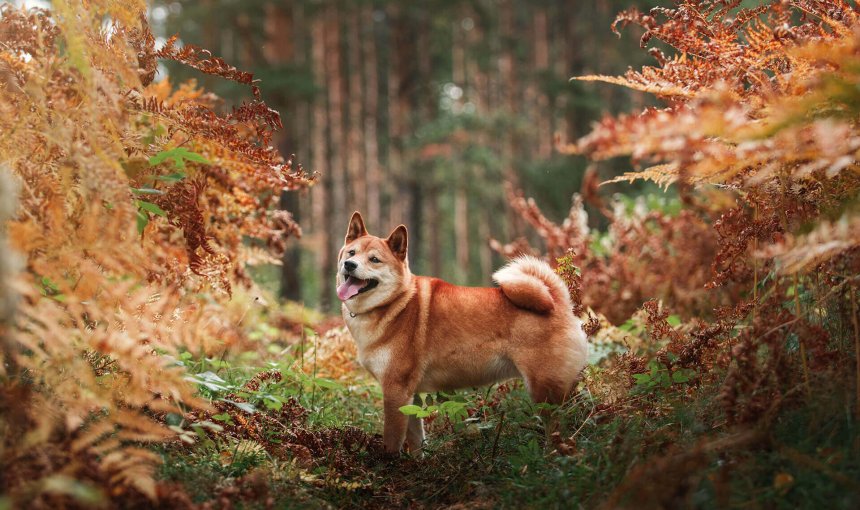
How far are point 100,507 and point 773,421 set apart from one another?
2.81m

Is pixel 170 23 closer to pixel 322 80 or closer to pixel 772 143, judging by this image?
pixel 322 80

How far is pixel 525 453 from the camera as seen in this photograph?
354 cm

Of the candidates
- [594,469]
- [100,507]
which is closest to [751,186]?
[594,469]

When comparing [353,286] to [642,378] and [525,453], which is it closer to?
[525,453]

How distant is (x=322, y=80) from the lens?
18.0m

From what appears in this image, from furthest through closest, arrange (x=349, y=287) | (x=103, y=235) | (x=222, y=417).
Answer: (x=349, y=287) < (x=222, y=417) < (x=103, y=235)

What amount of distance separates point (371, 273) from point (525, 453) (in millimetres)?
1763

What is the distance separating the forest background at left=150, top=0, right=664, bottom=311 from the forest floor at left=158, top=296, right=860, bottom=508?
785 centimetres

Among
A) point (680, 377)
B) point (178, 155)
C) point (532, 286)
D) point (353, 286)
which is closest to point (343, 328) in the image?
Answer: point (353, 286)

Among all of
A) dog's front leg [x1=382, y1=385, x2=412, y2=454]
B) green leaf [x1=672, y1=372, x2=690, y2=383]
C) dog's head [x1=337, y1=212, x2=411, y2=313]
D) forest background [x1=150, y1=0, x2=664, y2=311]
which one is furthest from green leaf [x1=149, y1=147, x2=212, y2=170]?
forest background [x1=150, y1=0, x2=664, y2=311]

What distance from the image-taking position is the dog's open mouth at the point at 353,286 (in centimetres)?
465

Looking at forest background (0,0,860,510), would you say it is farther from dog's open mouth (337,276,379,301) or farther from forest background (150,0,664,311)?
forest background (150,0,664,311)

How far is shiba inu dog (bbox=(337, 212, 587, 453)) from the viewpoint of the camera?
4.36 m

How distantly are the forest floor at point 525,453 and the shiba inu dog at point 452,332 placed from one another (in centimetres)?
23
